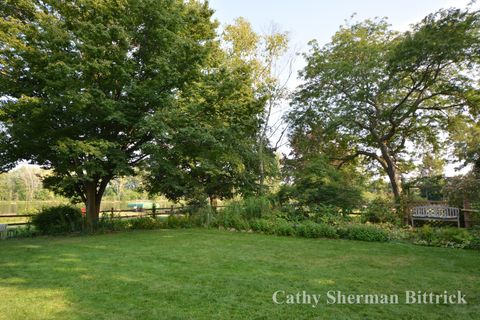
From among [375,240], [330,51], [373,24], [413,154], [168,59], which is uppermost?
[373,24]

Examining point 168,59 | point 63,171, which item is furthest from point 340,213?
point 63,171

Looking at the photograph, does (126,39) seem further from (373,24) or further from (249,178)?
(373,24)

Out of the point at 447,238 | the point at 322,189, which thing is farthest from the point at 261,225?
the point at 447,238

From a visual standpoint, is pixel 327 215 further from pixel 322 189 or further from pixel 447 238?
pixel 447 238

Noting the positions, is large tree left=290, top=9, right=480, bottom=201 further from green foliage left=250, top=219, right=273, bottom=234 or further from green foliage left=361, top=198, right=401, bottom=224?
green foliage left=250, top=219, right=273, bottom=234

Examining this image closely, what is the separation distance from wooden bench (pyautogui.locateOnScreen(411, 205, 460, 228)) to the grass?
4533 mm

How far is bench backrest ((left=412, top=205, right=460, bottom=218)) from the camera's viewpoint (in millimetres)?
10527

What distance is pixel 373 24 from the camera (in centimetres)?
1462

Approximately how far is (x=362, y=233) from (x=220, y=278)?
529 centimetres

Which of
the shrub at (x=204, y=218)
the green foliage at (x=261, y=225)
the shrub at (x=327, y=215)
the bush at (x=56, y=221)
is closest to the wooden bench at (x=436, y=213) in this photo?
the shrub at (x=327, y=215)

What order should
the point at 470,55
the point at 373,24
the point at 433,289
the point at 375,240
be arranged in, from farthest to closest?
the point at 373,24
the point at 470,55
the point at 375,240
the point at 433,289

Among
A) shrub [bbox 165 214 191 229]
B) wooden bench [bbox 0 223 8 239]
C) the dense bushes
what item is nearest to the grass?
the dense bushes

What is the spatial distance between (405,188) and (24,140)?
14.4 meters

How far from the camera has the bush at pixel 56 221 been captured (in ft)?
35.2
